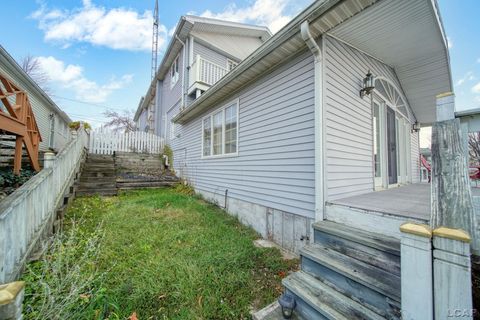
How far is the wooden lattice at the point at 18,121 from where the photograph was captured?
4.18 metres

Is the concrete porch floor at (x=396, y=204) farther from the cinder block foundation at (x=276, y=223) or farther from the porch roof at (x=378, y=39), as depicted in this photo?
the porch roof at (x=378, y=39)

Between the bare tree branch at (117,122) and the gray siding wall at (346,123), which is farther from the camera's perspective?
the bare tree branch at (117,122)

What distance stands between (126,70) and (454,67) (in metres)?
21.9

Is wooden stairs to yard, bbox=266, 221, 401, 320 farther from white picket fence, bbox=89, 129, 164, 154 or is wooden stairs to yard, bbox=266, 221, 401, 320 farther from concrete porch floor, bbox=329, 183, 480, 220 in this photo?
white picket fence, bbox=89, 129, 164, 154

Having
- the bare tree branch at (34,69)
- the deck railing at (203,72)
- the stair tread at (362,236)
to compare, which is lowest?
the stair tread at (362,236)

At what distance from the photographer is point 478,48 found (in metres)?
5.36

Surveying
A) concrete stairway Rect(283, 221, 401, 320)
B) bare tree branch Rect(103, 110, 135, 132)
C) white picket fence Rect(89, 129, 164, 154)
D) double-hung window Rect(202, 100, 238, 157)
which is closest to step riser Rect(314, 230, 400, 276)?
concrete stairway Rect(283, 221, 401, 320)

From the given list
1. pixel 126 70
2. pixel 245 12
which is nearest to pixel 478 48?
pixel 245 12

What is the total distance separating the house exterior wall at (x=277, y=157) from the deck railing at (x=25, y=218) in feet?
11.2

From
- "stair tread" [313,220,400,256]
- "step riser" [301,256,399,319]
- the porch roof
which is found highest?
the porch roof

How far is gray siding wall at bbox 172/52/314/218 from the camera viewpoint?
3.22 meters

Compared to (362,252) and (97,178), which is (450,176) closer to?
(362,252)

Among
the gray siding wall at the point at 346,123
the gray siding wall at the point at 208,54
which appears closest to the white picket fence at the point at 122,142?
the gray siding wall at the point at 208,54

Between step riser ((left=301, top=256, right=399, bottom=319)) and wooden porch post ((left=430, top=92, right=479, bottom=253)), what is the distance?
0.74 meters
